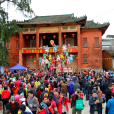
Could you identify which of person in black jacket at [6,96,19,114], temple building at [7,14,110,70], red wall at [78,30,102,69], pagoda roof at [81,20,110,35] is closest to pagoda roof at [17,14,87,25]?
temple building at [7,14,110,70]

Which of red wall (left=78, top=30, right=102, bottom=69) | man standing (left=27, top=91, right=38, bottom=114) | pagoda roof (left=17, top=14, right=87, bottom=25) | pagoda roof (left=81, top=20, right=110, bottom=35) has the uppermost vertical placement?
pagoda roof (left=17, top=14, right=87, bottom=25)

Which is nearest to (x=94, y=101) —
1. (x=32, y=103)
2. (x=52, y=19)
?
(x=32, y=103)

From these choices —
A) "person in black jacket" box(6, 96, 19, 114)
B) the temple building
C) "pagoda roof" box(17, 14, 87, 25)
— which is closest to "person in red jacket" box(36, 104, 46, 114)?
"person in black jacket" box(6, 96, 19, 114)

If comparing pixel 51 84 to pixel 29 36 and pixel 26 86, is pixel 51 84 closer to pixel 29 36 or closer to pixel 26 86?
pixel 26 86

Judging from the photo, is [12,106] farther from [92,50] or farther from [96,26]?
[96,26]

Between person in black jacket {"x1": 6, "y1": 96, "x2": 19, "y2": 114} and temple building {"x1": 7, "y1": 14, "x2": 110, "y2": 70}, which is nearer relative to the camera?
person in black jacket {"x1": 6, "y1": 96, "x2": 19, "y2": 114}

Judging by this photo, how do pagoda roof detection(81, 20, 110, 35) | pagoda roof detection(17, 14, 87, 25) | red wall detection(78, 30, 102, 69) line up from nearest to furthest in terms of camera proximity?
pagoda roof detection(17, 14, 87, 25)
pagoda roof detection(81, 20, 110, 35)
red wall detection(78, 30, 102, 69)

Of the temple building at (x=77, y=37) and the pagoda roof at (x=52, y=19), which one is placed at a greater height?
the pagoda roof at (x=52, y=19)

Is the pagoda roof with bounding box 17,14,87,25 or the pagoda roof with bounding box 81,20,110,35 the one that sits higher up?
the pagoda roof with bounding box 17,14,87,25

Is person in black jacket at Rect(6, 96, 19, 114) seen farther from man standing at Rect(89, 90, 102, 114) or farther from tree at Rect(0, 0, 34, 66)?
tree at Rect(0, 0, 34, 66)

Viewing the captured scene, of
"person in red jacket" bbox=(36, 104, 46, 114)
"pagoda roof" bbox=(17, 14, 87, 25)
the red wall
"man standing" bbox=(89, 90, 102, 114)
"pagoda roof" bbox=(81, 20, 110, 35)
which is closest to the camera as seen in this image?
"person in red jacket" bbox=(36, 104, 46, 114)

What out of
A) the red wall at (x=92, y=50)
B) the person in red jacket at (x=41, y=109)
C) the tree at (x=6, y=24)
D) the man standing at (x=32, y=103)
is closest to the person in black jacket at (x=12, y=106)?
the man standing at (x=32, y=103)

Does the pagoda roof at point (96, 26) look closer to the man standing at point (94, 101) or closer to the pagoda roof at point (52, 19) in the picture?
the pagoda roof at point (52, 19)

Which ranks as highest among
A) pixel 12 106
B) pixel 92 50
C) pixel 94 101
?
pixel 92 50
